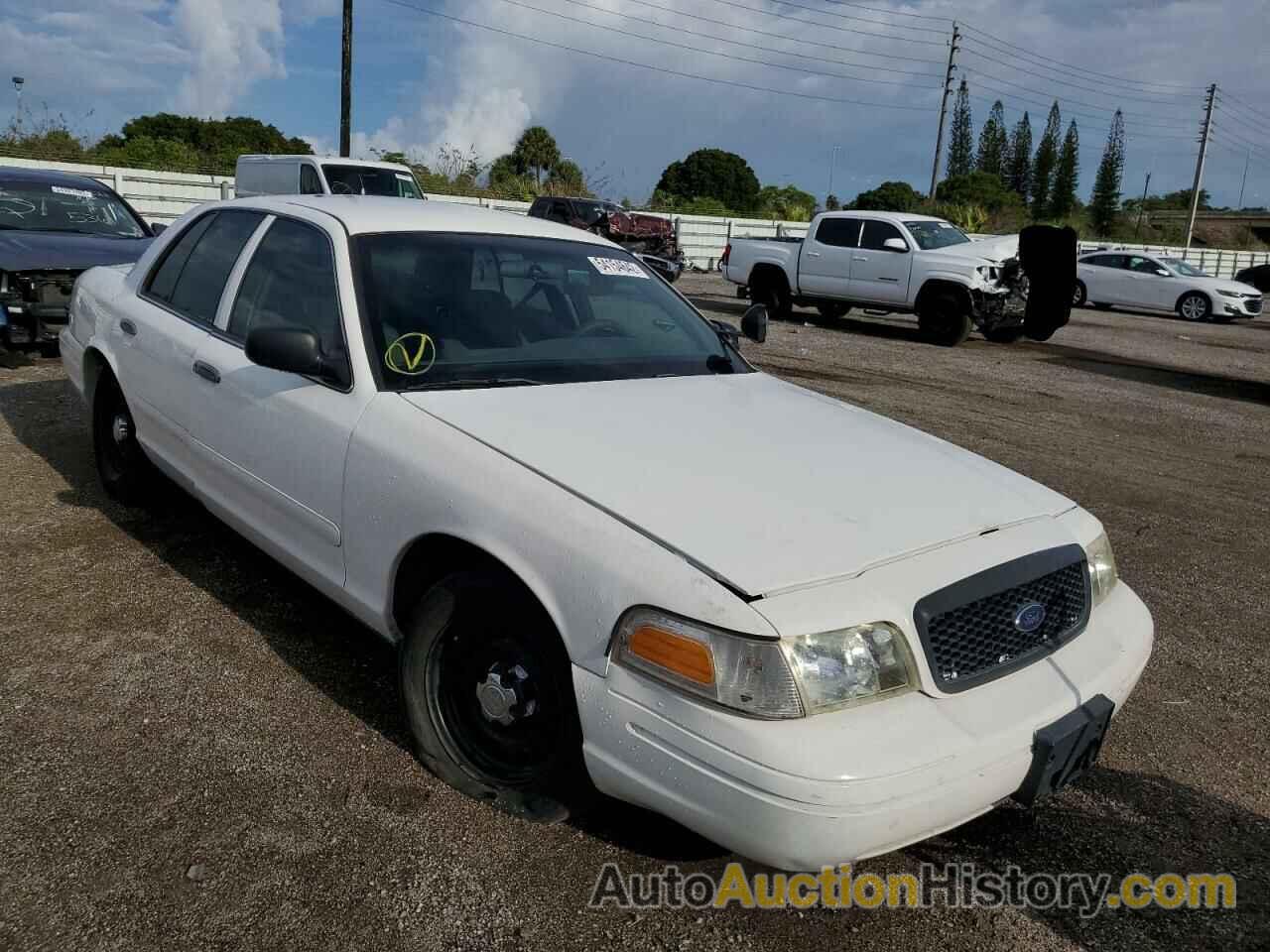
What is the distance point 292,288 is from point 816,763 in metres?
2.50

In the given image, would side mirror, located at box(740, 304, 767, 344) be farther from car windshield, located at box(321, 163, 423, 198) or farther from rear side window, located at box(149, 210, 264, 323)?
car windshield, located at box(321, 163, 423, 198)

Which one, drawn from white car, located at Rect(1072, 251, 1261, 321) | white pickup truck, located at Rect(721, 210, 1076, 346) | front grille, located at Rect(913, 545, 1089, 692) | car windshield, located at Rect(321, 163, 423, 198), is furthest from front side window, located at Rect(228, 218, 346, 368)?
white car, located at Rect(1072, 251, 1261, 321)

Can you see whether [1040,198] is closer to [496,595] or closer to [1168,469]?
[1168,469]

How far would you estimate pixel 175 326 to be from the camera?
402 cm

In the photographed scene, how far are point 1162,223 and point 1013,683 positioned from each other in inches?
3041

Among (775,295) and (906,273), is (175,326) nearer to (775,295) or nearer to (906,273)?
(906,273)

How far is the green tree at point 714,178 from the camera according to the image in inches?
2832

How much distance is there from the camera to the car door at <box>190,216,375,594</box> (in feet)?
9.95

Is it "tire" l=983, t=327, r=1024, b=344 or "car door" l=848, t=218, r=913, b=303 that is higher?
"car door" l=848, t=218, r=913, b=303

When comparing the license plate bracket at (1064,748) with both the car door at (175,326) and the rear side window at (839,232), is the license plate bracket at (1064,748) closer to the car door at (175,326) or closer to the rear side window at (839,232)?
the car door at (175,326)

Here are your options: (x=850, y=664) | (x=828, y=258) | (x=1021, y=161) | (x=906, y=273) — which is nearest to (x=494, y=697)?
(x=850, y=664)

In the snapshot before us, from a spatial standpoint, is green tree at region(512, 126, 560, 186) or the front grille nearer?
the front grille

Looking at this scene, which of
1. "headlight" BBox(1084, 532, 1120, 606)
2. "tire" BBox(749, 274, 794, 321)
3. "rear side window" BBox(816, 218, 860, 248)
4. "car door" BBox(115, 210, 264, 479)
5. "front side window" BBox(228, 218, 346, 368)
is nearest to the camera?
"headlight" BBox(1084, 532, 1120, 606)

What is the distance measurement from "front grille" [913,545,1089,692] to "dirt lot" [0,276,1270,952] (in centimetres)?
67
